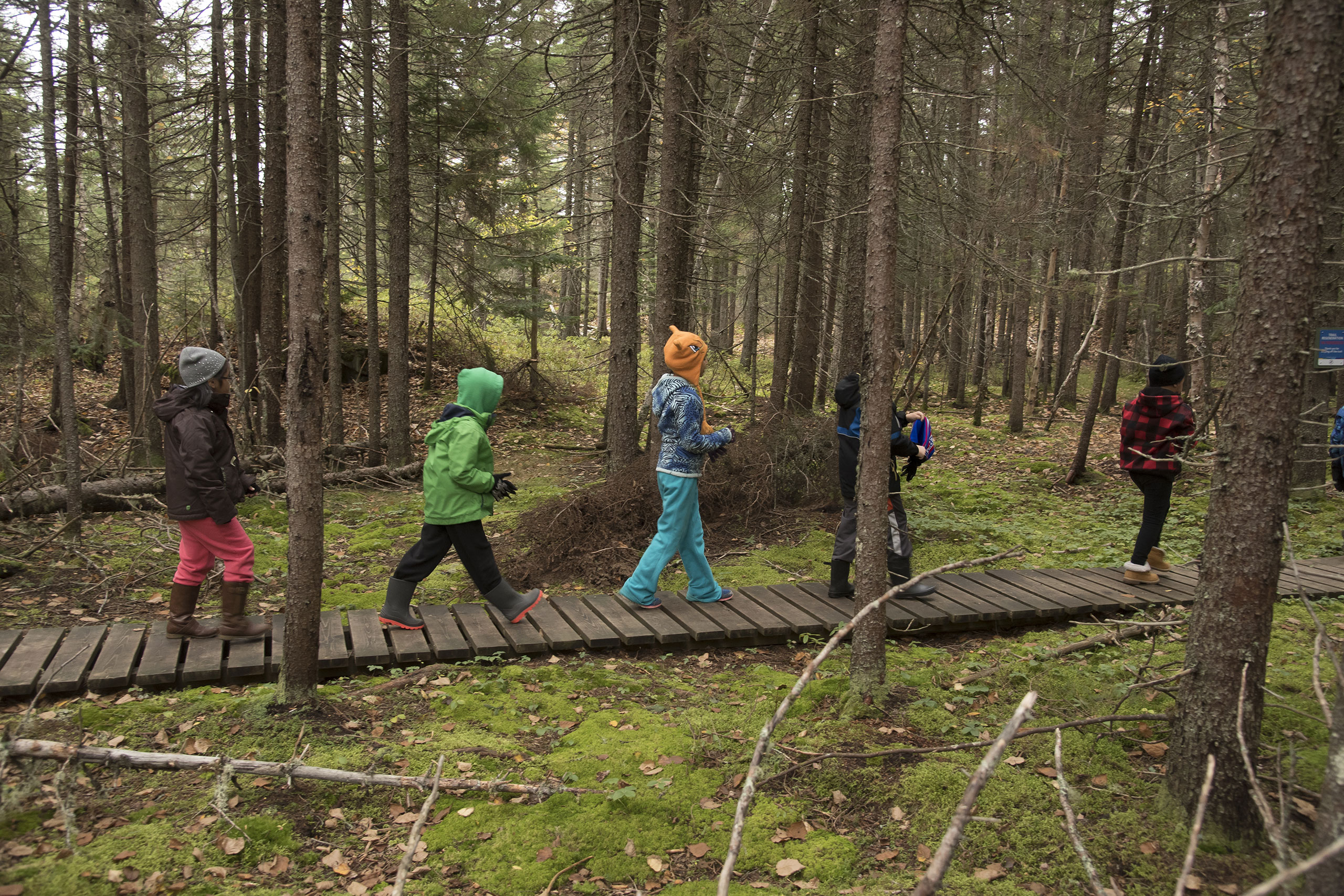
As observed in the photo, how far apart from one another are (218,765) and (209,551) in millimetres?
2298

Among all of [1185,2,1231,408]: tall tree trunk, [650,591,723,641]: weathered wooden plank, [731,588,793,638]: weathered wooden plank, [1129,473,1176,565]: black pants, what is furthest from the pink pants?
[1185,2,1231,408]: tall tree trunk

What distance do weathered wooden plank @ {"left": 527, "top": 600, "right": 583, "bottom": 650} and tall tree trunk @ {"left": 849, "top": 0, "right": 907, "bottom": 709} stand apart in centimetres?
210

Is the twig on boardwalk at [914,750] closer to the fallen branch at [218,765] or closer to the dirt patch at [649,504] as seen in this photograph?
the fallen branch at [218,765]

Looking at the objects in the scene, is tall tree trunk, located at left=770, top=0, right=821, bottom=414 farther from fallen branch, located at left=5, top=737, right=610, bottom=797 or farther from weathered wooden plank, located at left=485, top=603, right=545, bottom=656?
fallen branch, located at left=5, top=737, right=610, bottom=797

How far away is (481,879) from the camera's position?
128 inches

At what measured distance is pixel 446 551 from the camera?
19.0 feet

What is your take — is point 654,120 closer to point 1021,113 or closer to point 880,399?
point 1021,113

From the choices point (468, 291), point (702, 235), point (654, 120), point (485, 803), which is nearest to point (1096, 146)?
point (702, 235)

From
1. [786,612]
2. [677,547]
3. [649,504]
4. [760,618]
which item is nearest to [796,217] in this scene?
[649,504]

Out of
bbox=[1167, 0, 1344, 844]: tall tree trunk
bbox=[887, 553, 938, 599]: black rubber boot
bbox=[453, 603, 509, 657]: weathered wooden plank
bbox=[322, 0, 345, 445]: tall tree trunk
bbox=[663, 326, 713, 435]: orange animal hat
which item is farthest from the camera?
bbox=[322, 0, 345, 445]: tall tree trunk

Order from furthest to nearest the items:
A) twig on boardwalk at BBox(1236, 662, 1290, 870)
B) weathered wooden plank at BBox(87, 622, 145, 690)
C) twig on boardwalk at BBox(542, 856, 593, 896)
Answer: weathered wooden plank at BBox(87, 622, 145, 690) < twig on boardwalk at BBox(542, 856, 593, 896) < twig on boardwalk at BBox(1236, 662, 1290, 870)

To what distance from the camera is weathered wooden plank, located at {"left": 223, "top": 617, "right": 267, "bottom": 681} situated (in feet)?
15.9

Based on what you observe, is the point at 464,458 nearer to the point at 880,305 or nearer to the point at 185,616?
the point at 185,616

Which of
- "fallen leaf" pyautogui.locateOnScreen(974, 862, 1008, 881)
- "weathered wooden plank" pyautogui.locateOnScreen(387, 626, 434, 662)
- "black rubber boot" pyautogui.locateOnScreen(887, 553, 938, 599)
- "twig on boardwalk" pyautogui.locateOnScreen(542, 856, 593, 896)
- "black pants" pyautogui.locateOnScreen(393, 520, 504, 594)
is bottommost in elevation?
"twig on boardwalk" pyautogui.locateOnScreen(542, 856, 593, 896)
